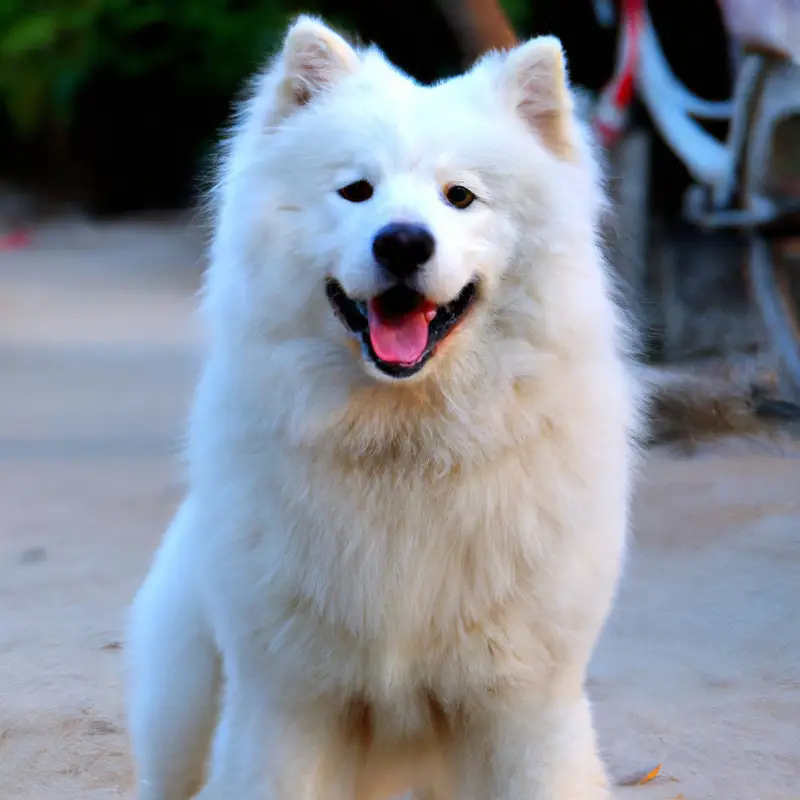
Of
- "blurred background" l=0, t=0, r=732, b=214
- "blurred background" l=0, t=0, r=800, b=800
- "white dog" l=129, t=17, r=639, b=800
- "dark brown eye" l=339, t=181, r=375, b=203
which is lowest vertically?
"blurred background" l=0, t=0, r=732, b=214

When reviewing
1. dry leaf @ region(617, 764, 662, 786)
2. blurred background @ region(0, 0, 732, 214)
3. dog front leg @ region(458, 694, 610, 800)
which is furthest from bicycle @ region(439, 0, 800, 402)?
blurred background @ region(0, 0, 732, 214)

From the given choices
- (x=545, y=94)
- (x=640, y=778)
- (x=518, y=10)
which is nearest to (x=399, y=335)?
(x=545, y=94)

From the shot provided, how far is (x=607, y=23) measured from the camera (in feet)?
38.3

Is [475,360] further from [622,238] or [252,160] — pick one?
[622,238]

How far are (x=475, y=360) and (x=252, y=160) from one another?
696 millimetres

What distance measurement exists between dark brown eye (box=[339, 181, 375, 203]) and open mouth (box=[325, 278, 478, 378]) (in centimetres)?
20

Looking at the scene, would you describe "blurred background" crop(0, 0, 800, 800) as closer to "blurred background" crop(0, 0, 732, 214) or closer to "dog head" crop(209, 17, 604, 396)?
"dog head" crop(209, 17, 604, 396)

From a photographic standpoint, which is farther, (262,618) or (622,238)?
(622,238)

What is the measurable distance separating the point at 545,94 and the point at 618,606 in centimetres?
255

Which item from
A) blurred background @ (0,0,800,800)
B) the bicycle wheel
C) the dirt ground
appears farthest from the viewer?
the bicycle wheel

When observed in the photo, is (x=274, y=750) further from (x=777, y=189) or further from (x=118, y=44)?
(x=118, y=44)

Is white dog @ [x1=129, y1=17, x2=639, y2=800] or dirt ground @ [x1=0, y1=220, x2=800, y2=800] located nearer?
white dog @ [x1=129, y1=17, x2=639, y2=800]

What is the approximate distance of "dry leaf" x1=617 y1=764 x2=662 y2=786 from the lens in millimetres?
3412

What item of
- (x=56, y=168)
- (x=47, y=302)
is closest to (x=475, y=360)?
(x=47, y=302)
